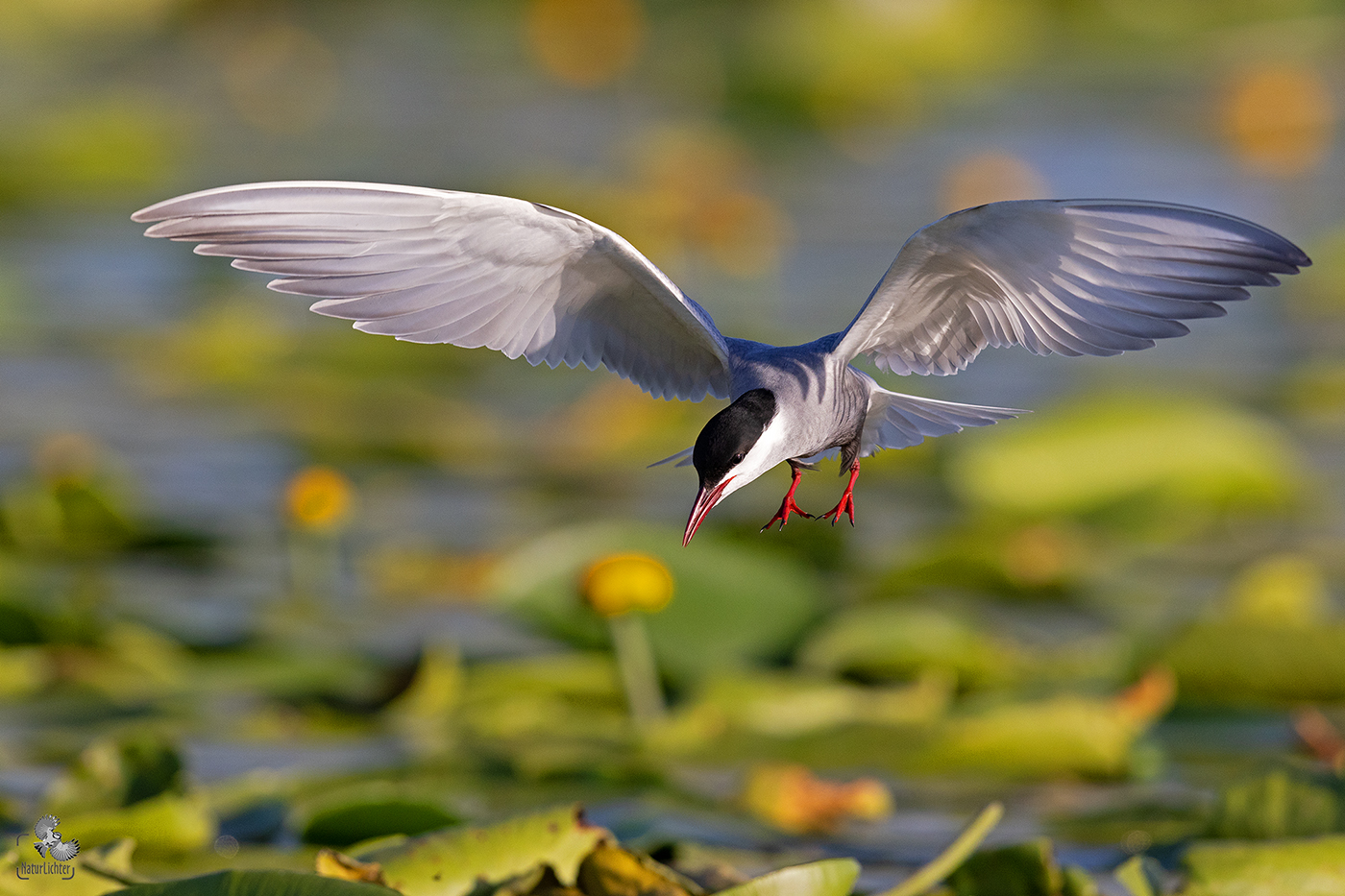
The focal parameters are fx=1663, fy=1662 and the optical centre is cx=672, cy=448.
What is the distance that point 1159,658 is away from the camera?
3.77 metres

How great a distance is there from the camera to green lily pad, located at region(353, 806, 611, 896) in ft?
8.05

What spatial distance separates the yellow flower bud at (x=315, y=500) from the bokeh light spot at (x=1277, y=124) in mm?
6762

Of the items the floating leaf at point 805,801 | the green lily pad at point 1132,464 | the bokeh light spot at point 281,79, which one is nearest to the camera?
the floating leaf at point 805,801

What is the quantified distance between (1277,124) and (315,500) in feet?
23.7

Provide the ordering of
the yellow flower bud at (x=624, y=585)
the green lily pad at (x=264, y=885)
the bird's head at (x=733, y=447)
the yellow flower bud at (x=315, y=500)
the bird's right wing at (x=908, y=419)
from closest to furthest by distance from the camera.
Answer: the bird's head at (x=733, y=447), the green lily pad at (x=264, y=885), the bird's right wing at (x=908, y=419), the yellow flower bud at (x=624, y=585), the yellow flower bud at (x=315, y=500)

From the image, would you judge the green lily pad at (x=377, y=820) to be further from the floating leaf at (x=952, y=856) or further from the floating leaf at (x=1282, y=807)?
the floating leaf at (x=1282, y=807)

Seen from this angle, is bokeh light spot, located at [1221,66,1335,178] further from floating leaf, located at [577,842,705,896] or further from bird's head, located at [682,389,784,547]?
bird's head, located at [682,389,784,547]

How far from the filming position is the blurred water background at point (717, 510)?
3418mm

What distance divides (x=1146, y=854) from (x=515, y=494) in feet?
10.3

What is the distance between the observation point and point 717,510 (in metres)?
5.54

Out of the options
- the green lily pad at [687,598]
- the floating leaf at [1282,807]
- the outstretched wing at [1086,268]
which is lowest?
the floating leaf at [1282,807]

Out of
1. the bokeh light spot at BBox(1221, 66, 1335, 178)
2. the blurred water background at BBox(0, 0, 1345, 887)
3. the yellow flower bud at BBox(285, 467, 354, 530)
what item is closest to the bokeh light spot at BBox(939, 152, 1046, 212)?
the blurred water background at BBox(0, 0, 1345, 887)

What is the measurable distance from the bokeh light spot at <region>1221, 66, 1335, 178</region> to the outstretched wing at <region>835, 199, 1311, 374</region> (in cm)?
747

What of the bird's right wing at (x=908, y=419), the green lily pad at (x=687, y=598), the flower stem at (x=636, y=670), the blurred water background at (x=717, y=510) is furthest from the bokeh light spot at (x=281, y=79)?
the bird's right wing at (x=908, y=419)
